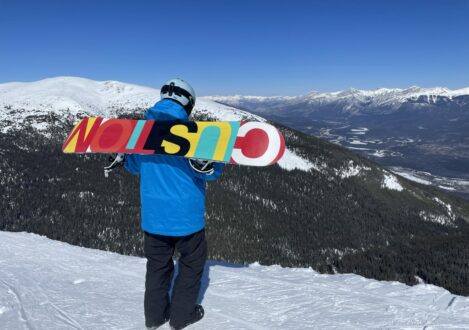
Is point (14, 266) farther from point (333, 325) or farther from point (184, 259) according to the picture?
point (333, 325)

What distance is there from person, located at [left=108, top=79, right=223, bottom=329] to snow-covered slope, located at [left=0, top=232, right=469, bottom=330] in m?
0.50

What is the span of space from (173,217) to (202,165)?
99 cm

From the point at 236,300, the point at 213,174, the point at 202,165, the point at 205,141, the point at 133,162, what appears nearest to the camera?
the point at 202,165

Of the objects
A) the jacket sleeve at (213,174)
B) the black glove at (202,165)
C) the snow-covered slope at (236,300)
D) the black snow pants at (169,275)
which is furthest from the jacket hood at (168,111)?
the snow-covered slope at (236,300)

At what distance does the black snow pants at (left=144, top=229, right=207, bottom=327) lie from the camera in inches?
241

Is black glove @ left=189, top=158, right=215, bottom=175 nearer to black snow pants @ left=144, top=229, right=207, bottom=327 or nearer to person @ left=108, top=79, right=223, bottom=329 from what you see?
person @ left=108, top=79, right=223, bottom=329

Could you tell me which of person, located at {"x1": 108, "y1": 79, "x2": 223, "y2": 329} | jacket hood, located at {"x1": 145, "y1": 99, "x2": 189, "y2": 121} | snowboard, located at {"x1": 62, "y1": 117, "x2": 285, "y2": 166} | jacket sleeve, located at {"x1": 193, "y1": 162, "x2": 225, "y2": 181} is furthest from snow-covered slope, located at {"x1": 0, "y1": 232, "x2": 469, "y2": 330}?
jacket hood, located at {"x1": 145, "y1": 99, "x2": 189, "y2": 121}

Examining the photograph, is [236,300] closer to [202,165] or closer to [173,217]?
[173,217]

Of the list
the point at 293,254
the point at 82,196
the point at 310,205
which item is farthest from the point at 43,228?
the point at 310,205

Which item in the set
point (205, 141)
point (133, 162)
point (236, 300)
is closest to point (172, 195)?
point (205, 141)

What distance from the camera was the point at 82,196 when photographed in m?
135

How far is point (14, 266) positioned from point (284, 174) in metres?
189

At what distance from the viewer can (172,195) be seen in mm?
5777

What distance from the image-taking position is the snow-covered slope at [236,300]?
645cm
